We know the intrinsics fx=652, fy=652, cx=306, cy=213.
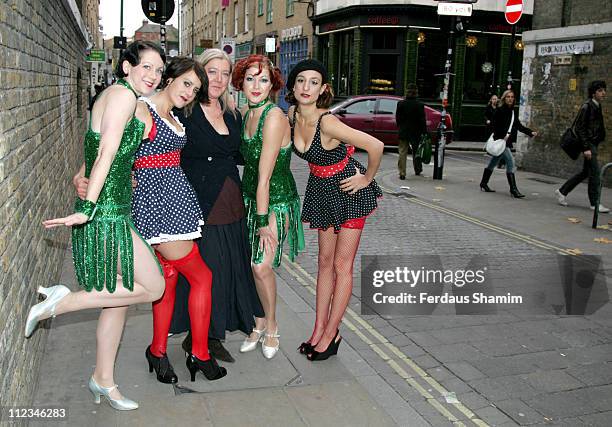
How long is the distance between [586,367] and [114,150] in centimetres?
346

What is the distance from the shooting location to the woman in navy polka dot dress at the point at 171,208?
3.69m

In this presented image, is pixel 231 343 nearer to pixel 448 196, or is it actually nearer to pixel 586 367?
pixel 586 367

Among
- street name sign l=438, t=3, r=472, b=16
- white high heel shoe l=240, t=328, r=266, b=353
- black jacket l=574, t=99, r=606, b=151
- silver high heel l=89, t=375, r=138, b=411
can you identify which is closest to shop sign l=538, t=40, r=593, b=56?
street name sign l=438, t=3, r=472, b=16

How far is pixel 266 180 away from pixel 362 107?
15586 millimetres

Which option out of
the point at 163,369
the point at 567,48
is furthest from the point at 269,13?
the point at 163,369

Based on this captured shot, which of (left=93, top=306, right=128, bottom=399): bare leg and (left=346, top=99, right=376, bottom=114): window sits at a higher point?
(left=346, top=99, right=376, bottom=114): window

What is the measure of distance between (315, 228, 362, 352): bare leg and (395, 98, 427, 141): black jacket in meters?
9.92

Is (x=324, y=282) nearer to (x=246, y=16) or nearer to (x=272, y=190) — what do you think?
(x=272, y=190)

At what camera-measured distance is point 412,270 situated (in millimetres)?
6930

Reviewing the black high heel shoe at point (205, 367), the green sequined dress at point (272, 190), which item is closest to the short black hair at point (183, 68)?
the green sequined dress at point (272, 190)

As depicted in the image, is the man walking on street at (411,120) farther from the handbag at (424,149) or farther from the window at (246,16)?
the window at (246,16)

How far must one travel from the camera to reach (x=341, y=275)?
4.51 meters

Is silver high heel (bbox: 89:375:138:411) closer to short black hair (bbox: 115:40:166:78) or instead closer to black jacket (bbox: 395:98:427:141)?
short black hair (bbox: 115:40:166:78)

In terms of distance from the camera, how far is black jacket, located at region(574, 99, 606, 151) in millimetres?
9961
